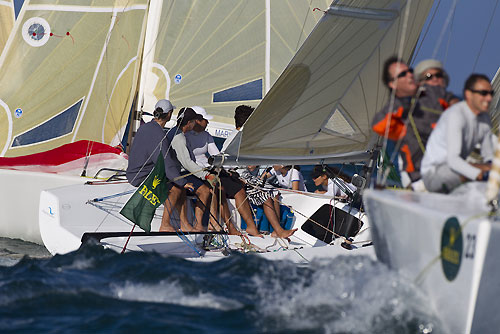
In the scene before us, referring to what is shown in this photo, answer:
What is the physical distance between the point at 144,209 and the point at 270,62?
4376 millimetres

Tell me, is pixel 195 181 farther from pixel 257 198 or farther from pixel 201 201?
pixel 257 198

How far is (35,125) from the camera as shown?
867cm

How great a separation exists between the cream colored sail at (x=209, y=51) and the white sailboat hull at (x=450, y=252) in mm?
5731

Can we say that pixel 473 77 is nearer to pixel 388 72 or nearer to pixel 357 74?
pixel 388 72

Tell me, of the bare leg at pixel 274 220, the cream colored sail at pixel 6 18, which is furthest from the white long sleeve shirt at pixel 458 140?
the cream colored sail at pixel 6 18

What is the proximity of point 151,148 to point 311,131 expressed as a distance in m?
1.27

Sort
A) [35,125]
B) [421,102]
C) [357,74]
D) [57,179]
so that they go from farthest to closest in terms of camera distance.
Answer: [35,125], [57,179], [357,74], [421,102]

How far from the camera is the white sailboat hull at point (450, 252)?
10.6ft

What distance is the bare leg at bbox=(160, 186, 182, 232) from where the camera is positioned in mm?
6219

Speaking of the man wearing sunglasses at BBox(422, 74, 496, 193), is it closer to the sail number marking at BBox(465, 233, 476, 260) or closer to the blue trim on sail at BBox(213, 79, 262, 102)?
the sail number marking at BBox(465, 233, 476, 260)

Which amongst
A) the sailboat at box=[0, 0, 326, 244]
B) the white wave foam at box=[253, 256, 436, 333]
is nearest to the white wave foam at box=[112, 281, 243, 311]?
the white wave foam at box=[253, 256, 436, 333]

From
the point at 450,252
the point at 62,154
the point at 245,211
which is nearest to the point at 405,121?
the point at 450,252

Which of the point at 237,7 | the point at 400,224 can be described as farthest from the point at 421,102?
the point at 237,7

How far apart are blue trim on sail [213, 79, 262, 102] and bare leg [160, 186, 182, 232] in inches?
125
